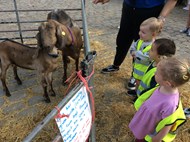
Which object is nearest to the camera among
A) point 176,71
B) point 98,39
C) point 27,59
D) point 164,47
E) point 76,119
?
point 76,119

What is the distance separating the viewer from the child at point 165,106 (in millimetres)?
2023

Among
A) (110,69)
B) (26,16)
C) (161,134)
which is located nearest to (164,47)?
(161,134)

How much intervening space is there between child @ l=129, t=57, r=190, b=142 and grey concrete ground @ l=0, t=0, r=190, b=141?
192 centimetres

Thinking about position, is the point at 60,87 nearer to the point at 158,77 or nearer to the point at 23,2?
the point at 158,77

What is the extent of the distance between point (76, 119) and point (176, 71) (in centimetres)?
92

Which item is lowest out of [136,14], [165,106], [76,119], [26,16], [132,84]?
[132,84]

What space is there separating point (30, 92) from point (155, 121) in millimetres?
2484

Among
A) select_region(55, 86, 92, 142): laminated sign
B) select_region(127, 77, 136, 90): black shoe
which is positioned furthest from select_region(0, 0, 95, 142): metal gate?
select_region(55, 86, 92, 142): laminated sign

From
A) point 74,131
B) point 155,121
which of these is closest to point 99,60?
point 155,121

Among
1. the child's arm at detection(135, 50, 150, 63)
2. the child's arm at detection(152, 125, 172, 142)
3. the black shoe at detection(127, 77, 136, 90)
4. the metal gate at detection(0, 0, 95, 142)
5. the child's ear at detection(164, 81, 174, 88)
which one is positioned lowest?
the black shoe at detection(127, 77, 136, 90)

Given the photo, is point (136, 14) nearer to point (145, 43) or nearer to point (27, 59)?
point (145, 43)

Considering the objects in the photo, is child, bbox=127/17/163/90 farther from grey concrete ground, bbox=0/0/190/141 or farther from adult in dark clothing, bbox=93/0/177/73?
grey concrete ground, bbox=0/0/190/141

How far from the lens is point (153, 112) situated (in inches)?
88.2

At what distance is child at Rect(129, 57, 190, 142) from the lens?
2023mm
